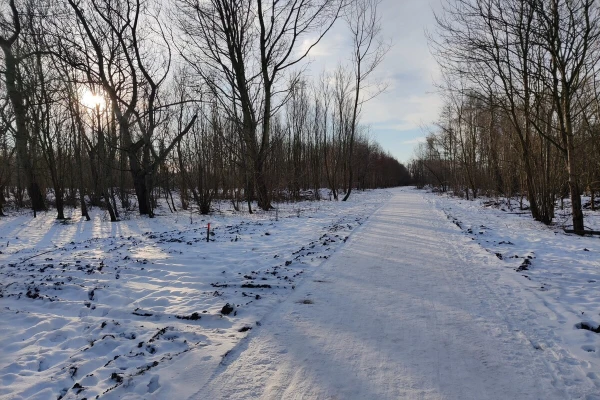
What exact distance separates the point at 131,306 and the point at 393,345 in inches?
132

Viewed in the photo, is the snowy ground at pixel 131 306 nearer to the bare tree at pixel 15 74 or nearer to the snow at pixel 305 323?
the snow at pixel 305 323

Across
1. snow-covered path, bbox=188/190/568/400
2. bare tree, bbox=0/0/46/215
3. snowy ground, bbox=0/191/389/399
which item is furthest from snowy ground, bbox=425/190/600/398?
bare tree, bbox=0/0/46/215

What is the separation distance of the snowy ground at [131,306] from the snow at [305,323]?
0.02 m

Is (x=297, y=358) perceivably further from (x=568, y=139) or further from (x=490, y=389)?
(x=568, y=139)

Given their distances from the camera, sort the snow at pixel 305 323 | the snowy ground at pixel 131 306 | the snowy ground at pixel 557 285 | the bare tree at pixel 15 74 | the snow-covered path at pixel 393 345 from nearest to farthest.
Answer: the snow-covered path at pixel 393 345 < the snow at pixel 305 323 < the snowy ground at pixel 131 306 < the snowy ground at pixel 557 285 < the bare tree at pixel 15 74

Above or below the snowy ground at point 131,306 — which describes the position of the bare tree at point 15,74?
above

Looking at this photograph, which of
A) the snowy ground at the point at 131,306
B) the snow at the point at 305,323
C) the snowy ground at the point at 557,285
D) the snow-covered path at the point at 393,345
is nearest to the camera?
the snow-covered path at the point at 393,345

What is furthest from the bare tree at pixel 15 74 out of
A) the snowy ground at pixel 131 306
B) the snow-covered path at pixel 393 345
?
the snow-covered path at pixel 393 345

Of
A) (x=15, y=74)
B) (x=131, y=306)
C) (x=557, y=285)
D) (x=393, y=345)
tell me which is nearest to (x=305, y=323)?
(x=393, y=345)

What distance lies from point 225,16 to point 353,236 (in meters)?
13.6

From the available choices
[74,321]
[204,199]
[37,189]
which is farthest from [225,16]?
[74,321]

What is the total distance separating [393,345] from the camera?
11.1ft

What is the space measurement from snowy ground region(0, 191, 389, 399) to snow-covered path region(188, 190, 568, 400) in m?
0.40

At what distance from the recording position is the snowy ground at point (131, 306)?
3.05 metres
